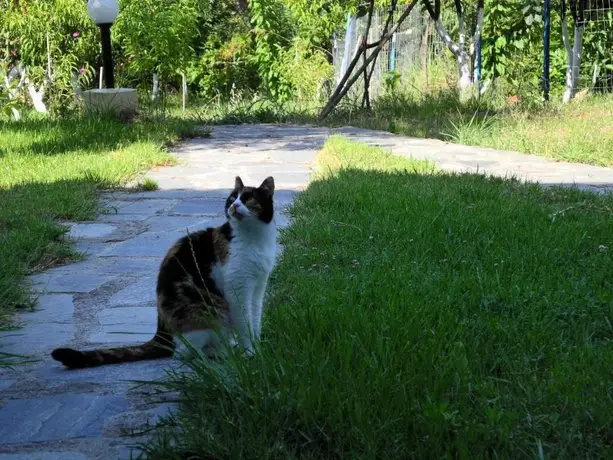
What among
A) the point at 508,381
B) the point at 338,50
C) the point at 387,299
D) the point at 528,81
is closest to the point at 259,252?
the point at 387,299

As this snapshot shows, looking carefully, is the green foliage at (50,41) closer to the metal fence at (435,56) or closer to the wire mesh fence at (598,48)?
the metal fence at (435,56)

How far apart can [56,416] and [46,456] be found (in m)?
0.26

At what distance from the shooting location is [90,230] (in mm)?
4918

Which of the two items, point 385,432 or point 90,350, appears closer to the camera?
point 385,432

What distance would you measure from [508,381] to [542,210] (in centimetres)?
244

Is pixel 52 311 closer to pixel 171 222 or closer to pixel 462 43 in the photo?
pixel 171 222

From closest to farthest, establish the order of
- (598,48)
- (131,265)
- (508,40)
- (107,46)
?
1. (131,265)
2. (107,46)
3. (508,40)
4. (598,48)

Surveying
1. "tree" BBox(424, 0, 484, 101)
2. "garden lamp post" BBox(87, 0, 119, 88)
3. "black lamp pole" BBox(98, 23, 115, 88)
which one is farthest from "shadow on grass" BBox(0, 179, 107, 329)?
"tree" BBox(424, 0, 484, 101)

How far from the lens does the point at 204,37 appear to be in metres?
17.5

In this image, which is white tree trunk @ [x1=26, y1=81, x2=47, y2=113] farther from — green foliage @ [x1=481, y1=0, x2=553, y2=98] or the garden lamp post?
green foliage @ [x1=481, y1=0, x2=553, y2=98]

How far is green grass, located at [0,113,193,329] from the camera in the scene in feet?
13.5

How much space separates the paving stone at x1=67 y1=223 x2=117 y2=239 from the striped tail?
2107mm

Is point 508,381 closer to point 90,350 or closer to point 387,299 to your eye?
point 387,299

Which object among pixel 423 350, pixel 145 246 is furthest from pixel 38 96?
pixel 423 350
